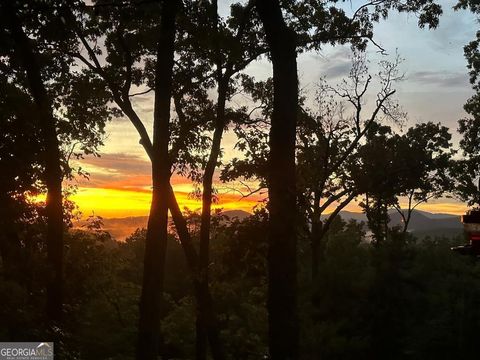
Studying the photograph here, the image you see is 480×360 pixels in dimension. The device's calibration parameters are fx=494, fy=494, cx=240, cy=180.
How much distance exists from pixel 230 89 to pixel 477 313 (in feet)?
52.1

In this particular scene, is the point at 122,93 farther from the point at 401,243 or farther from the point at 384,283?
the point at 401,243

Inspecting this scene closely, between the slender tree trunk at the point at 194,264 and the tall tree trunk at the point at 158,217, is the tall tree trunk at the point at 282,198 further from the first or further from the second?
the slender tree trunk at the point at 194,264

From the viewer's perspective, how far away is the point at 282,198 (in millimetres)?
7285

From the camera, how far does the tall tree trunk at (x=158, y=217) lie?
11.8m

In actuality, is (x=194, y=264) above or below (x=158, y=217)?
below

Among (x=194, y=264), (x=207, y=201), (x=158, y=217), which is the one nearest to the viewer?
(x=158, y=217)

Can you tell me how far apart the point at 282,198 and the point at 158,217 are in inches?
208

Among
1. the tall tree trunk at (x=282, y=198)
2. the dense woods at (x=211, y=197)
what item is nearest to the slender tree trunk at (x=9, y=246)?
the dense woods at (x=211, y=197)

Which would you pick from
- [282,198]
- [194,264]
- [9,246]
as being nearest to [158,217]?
[194,264]

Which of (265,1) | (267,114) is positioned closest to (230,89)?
(267,114)

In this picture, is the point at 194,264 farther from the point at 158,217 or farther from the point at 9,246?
the point at 9,246

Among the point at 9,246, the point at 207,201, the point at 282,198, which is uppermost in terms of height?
the point at 207,201

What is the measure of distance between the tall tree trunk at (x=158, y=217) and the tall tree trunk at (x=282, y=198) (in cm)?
477

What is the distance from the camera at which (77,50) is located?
16.0 metres
